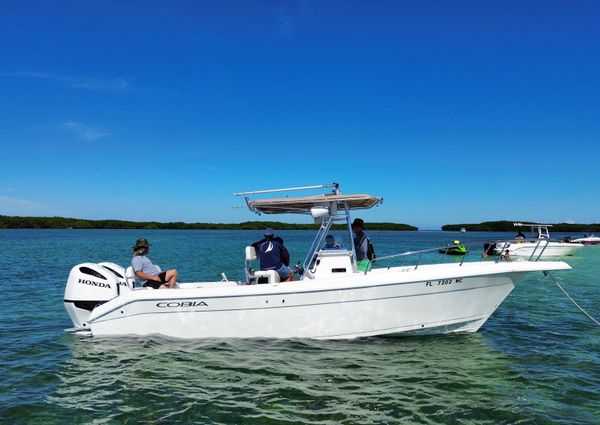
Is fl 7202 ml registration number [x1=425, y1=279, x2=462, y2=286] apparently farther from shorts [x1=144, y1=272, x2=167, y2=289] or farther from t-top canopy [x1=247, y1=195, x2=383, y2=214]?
shorts [x1=144, y1=272, x2=167, y2=289]

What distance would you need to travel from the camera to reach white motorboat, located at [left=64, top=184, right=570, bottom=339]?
26.3 ft

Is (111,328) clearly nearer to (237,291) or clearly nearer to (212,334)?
(212,334)

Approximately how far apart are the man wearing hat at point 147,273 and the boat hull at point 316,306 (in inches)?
27.5

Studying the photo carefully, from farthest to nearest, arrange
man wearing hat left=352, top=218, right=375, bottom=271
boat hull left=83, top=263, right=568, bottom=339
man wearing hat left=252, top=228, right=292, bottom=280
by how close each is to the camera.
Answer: man wearing hat left=352, top=218, right=375, bottom=271 → man wearing hat left=252, top=228, right=292, bottom=280 → boat hull left=83, top=263, right=568, bottom=339

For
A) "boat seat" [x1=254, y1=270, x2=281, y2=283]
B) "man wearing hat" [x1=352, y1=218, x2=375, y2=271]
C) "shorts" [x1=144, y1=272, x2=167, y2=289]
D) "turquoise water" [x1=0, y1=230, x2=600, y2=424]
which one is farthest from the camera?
"man wearing hat" [x1=352, y1=218, x2=375, y2=271]

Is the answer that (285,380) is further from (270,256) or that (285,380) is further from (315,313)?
(270,256)

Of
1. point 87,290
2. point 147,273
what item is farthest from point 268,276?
point 87,290

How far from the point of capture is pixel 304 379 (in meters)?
6.76

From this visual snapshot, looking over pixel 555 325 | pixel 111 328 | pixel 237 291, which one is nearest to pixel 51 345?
pixel 111 328

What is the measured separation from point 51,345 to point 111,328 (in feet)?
4.70

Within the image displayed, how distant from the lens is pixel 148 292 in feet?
27.1

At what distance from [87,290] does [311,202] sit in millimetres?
4727

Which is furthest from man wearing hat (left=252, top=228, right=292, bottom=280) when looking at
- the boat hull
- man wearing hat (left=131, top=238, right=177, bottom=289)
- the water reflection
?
man wearing hat (left=131, top=238, right=177, bottom=289)

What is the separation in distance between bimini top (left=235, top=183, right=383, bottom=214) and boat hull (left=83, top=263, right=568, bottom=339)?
5.28ft
